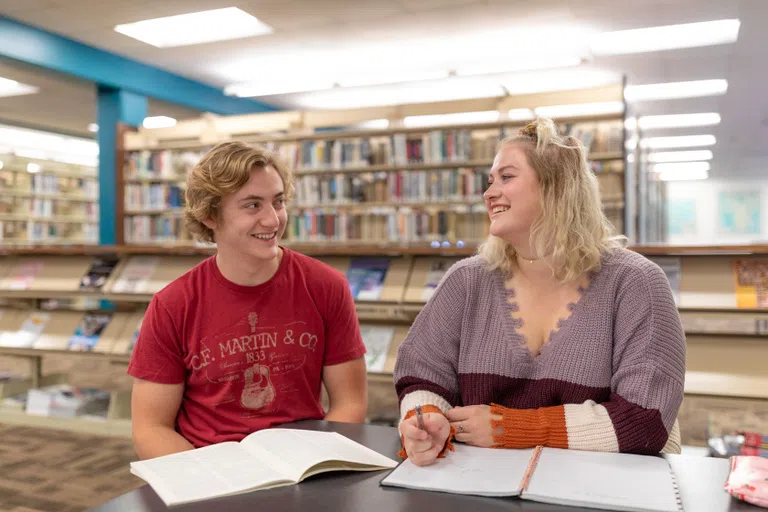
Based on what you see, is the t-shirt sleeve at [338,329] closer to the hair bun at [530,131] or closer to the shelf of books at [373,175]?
the hair bun at [530,131]

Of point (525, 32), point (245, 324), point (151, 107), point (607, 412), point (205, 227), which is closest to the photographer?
point (607, 412)

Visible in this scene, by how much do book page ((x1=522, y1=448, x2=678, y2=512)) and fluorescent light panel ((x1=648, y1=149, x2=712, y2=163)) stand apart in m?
12.9

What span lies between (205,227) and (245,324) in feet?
0.96

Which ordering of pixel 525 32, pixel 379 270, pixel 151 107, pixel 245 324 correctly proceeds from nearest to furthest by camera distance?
pixel 245 324 < pixel 379 270 < pixel 525 32 < pixel 151 107

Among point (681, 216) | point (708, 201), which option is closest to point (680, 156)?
point (708, 201)

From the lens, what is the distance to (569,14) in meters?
5.62

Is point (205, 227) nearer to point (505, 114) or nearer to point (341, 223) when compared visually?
point (505, 114)

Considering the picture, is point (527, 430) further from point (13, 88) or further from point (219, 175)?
point (13, 88)

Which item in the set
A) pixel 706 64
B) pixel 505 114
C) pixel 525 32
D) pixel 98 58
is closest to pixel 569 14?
pixel 525 32

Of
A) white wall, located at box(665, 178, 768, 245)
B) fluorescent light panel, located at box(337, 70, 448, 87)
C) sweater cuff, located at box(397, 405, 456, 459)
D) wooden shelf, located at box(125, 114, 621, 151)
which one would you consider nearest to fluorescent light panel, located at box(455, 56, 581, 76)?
fluorescent light panel, located at box(337, 70, 448, 87)

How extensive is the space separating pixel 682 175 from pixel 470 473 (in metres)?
18.0

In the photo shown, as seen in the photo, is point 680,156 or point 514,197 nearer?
point 514,197

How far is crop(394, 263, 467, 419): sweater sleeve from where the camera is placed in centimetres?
137

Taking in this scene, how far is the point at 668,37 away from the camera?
20.2 feet
